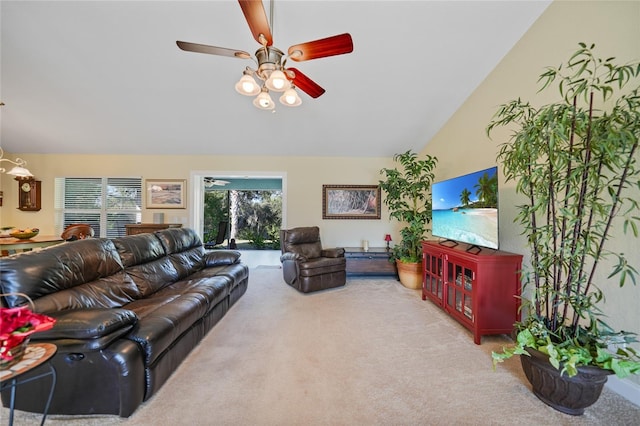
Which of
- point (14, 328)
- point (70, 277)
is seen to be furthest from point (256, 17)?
point (70, 277)

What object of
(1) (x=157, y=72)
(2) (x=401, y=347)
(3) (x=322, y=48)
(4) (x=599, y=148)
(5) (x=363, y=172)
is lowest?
(2) (x=401, y=347)

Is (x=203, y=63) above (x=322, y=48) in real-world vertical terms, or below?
above

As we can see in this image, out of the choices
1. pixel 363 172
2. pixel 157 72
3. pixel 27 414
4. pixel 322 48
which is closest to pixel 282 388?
pixel 27 414

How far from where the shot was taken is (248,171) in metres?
5.12

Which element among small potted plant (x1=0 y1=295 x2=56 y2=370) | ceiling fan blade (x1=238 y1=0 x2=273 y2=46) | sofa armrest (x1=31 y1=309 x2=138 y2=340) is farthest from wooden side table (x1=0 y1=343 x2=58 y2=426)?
ceiling fan blade (x1=238 y1=0 x2=273 y2=46)

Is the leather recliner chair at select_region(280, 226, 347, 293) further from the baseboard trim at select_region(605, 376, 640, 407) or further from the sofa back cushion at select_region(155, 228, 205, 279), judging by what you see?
the baseboard trim at select_region(605, 376, 640, 407)

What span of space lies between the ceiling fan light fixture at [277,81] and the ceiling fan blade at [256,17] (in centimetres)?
23

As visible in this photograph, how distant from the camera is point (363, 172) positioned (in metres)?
5.17

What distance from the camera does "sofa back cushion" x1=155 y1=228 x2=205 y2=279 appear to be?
10.2 ft

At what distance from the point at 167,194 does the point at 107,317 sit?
4252 mm

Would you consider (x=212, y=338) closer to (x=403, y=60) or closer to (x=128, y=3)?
(x=128, y=3)

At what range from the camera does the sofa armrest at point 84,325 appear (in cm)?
134

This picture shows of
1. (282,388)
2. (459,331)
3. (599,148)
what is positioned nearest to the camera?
(599,148)

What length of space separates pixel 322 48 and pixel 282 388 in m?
2.46
